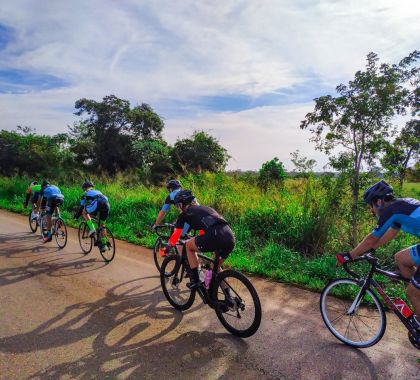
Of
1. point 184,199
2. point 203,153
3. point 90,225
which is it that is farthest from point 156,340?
point 203,153

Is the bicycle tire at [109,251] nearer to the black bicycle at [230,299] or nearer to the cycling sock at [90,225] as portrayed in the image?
the cycling sock at [90,225]

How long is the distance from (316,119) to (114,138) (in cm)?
2167

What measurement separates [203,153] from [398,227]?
67.0 ft

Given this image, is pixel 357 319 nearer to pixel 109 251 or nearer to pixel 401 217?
pixel 401 217

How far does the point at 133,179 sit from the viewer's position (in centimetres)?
1877

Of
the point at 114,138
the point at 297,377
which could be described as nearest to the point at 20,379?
the point at 297,377

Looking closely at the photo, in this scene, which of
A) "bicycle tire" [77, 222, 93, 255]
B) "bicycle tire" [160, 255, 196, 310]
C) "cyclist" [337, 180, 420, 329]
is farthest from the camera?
"bicycle tire" [77, 222, 93, 255]

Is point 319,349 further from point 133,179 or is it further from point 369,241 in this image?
point 133,179

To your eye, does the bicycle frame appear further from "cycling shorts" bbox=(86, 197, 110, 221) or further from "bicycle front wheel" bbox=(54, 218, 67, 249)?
"bicycle front wheel" bbox=(54, 218, 67, 249)

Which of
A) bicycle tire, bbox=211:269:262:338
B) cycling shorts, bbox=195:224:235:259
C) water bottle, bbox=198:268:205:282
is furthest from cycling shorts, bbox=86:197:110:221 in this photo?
bicycle tire, bbox=211:269:262:338

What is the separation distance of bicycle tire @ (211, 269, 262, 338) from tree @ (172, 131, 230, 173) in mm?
19010

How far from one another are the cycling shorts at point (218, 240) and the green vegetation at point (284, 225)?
226 cm

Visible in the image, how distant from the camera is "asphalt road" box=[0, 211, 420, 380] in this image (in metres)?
3.40

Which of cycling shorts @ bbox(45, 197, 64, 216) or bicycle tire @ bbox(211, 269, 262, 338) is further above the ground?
cycling shorts @ bbox(45, 197, 64, 216)
